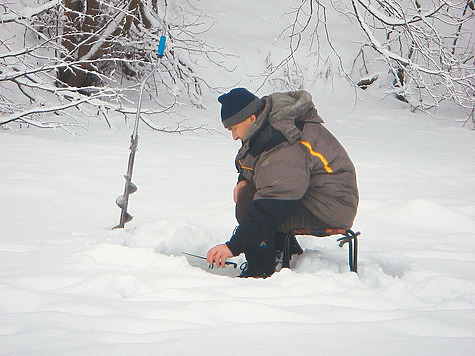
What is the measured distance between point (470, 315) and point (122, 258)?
1.58 m

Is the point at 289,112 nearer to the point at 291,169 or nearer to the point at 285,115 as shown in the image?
the point at 285,115

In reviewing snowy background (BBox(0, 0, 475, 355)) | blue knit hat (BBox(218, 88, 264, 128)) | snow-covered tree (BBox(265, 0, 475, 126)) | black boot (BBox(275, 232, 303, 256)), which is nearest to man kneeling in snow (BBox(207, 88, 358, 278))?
blue knit hat (BBox(218, 88, 264, 128))

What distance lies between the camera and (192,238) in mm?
3217

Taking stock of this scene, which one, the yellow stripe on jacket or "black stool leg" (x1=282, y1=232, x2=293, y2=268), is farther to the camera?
"black stool leg" (x1=282, y1=232, x2=293, y2=268)

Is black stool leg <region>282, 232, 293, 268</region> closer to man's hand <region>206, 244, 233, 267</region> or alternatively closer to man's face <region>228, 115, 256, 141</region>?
man's hand <region>206, 244, 233, 267</region>

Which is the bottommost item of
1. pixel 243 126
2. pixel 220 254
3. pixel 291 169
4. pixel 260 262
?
pixel 260 262

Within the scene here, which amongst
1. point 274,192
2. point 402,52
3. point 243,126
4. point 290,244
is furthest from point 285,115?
point 402,52

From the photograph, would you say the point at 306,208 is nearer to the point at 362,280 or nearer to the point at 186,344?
the point at 362,280

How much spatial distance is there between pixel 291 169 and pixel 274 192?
0.43 feet

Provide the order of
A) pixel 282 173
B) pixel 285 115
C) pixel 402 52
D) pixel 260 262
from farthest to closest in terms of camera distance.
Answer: pixel 402 52, pixel 260 262, pixel 285 115, pixel 282 173

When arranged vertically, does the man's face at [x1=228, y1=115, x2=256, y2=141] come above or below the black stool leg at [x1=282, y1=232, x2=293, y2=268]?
above

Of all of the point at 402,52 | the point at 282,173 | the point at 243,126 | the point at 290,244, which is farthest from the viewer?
the point at 402,52

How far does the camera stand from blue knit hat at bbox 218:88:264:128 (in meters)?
2.70

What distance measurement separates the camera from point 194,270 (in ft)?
8.74
